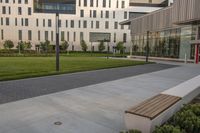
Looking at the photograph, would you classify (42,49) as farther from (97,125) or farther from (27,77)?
(97,125)

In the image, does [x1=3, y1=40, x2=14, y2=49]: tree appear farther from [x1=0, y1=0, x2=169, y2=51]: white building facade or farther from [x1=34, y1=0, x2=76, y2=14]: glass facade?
[x1=34, y1=0, x2=76, y2=14]: glass facade

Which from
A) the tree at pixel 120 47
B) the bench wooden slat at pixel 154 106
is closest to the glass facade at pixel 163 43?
the bench wooden slat at pixel 154 106

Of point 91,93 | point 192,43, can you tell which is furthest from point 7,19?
point 91,93

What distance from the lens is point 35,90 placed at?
8898 millimetres

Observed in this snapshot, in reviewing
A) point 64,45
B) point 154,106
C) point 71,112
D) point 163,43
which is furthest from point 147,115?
point 64,45

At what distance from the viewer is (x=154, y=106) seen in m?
4.90

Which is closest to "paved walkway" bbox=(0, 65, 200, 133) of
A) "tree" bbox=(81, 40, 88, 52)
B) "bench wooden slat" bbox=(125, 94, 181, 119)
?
"bench wooden slat" bbox=(125, 94, 181, 119)

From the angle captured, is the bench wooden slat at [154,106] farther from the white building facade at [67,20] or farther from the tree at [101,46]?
the white building facade at [67,20]

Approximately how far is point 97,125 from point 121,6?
78076mm

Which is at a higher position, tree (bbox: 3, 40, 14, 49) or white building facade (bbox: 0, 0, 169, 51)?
white building facade (bbox: 0, 0, 169, 51)

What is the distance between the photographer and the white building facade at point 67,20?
7481 centimetres

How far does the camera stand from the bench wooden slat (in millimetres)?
4352

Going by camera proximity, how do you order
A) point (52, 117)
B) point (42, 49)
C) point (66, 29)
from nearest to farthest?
point (52, 117), point (42, 49), point (66, 29)

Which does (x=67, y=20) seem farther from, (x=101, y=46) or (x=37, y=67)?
(x=37, y=67)
